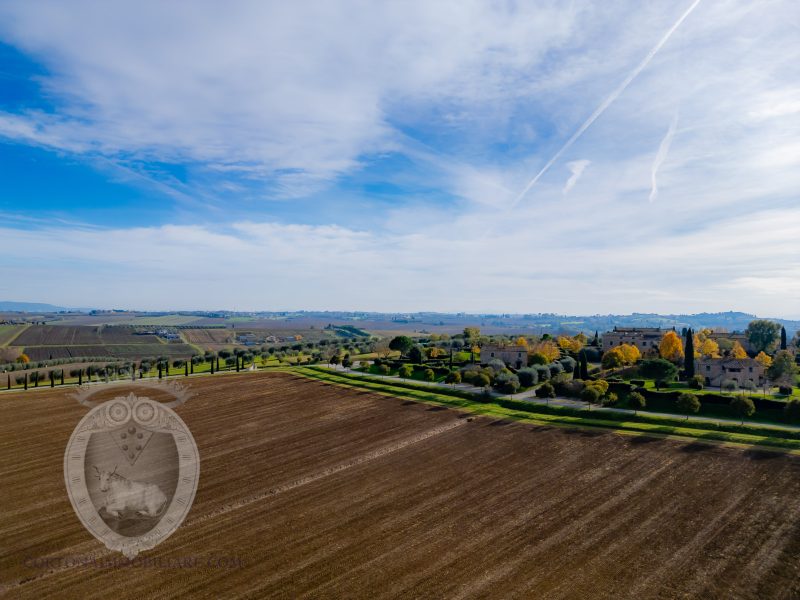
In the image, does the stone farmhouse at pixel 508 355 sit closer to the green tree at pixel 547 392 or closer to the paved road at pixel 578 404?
the paved road at pixel 578 404

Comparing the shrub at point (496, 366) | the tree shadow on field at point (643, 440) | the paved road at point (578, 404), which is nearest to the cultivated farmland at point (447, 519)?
the tree shadow on field at point (643, 440)

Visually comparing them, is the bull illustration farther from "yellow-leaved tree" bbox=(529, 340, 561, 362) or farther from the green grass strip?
"yellow-leaved tree" bbox=(529, 340, 561, 362)

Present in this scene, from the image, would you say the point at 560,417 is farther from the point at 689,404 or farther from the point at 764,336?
the point at 764,336

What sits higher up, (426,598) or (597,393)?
(597,393)

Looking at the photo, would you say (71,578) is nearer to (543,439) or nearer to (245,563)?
(245,563)

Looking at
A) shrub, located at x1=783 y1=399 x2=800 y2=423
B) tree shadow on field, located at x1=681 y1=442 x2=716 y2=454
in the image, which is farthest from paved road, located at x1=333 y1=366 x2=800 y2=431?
tree shadow on field, located at x1=681 y1=442 x2=716 y2=454

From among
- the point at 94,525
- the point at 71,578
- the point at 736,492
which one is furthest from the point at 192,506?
the point at 736,492
